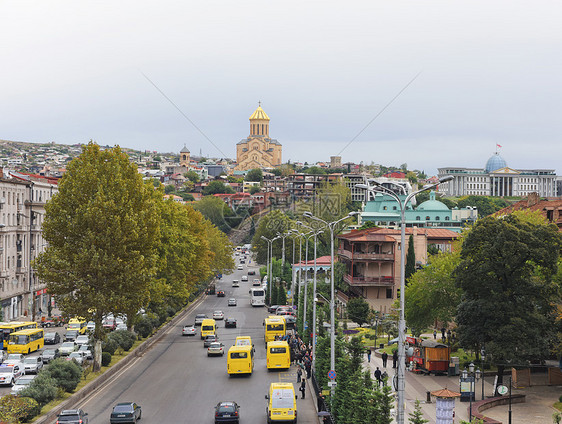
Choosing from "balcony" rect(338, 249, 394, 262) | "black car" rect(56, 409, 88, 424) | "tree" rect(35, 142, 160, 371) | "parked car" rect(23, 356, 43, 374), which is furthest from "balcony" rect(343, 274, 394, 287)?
"black car" rect(56, 409, 88, 424)

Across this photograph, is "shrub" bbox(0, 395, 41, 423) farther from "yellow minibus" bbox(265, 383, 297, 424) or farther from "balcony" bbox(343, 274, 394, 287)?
"balcony" bbox(343, 274, 394, 287)

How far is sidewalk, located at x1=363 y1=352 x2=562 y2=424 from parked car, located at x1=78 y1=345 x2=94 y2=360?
20.3 metres

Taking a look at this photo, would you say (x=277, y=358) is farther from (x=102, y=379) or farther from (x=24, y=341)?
(x=24, y=341)

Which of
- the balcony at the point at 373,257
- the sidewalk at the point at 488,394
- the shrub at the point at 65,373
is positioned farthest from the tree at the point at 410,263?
the shrub at the point at 65,373

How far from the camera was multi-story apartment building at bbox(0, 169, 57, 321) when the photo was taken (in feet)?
250

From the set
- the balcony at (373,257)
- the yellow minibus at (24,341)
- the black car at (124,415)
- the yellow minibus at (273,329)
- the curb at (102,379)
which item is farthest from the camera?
the balcony at (373,257)

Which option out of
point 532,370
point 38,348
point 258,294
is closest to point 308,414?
point 532,370

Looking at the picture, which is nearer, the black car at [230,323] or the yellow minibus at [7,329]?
the yellow minibus at [7,329]

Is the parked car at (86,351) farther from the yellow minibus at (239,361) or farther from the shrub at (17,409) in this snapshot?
the shrub at (17,409)

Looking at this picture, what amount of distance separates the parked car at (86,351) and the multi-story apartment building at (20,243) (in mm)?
22199

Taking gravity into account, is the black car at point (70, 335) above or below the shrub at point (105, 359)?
below

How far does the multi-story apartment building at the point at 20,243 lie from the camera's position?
Answer: 76.1 metres

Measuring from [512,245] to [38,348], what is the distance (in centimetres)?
3834

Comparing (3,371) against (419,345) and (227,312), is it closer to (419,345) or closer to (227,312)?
(419,345)
